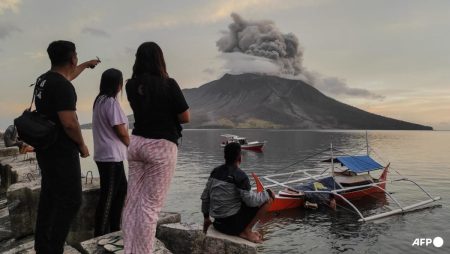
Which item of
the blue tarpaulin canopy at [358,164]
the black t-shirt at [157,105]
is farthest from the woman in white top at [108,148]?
the blue tarpaulin canopy at [358,164]

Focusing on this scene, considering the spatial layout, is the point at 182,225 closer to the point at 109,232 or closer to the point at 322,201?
the point at 109,232

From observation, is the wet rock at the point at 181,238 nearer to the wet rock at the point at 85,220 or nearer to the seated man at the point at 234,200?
the seated man at the point at 234,200

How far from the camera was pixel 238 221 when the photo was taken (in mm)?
6617

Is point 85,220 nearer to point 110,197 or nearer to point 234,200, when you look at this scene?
point 110,197

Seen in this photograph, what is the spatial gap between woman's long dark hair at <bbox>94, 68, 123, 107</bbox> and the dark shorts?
2953mm

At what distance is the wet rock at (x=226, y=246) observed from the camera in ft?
19.5

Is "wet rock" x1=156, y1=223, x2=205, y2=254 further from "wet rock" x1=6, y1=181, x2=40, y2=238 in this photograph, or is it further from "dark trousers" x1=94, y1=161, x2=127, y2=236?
"wet rock" x1=6, y1=181, x2=40, y2=238

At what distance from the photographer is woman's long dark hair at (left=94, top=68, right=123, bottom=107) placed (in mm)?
5615

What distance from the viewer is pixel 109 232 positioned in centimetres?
589

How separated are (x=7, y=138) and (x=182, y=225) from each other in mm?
15959

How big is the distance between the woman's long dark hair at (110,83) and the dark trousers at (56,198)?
5.65ft

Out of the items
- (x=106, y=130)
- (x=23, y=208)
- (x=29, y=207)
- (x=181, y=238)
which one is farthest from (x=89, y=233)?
(x=106, y=130)

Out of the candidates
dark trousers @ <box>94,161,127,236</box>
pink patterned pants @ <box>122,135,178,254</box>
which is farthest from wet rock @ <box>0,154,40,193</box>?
pink patterned pants @ <box>122,135,178,254</box>

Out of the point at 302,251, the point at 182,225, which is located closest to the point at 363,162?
the point at 302,251
